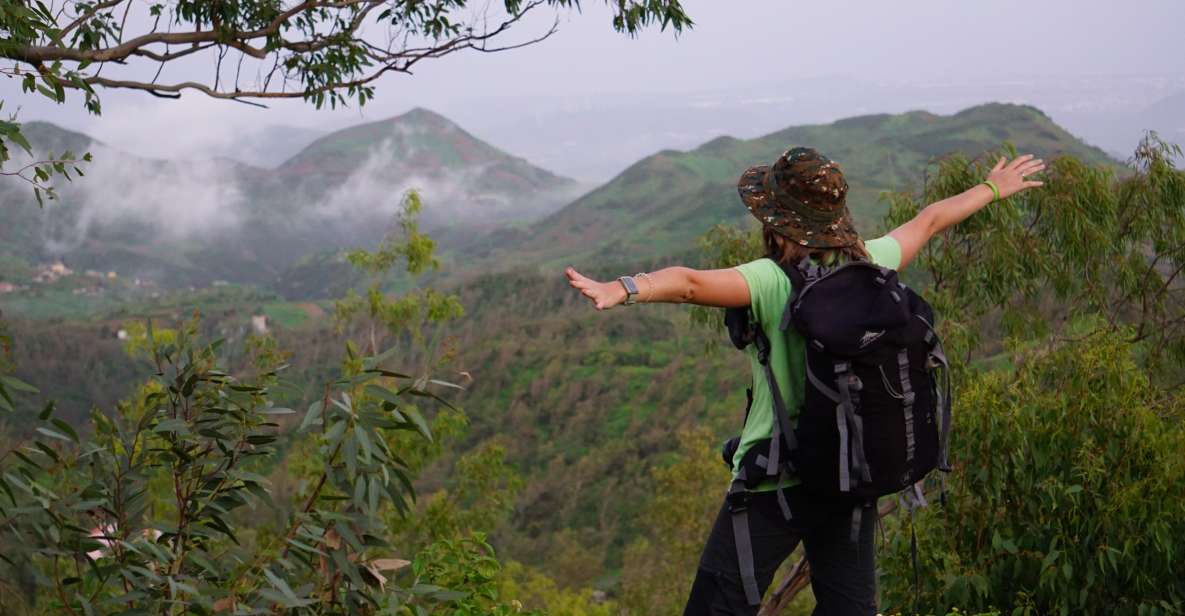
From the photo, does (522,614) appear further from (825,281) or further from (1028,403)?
(1028,403)

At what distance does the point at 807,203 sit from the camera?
219 centimetres

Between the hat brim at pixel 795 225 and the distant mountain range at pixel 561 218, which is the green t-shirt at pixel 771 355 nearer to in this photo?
the hat brim at pixel 795 225

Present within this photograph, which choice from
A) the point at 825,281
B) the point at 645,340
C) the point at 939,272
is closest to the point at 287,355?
the point at 825,281

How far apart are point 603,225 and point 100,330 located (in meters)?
67.7

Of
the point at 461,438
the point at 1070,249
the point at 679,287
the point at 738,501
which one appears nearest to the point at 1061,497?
the point at 738,501

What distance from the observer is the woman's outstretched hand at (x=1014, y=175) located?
2.87 m

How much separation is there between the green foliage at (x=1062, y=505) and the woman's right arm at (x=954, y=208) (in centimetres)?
169

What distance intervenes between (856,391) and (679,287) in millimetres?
375

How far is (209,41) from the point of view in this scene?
5445mm

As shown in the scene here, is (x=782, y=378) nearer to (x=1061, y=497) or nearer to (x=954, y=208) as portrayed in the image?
(x=954, y=208)

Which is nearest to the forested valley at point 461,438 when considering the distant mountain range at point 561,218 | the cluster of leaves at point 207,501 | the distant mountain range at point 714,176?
the cluster of leaves at point 207,501

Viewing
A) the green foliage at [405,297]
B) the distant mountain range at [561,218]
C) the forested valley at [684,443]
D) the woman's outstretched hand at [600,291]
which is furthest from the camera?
the distant mountain range at [561,218]

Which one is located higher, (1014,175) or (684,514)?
(1014,175)

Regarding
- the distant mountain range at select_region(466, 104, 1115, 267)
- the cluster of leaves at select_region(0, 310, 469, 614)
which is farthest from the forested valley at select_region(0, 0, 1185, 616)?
the distant mountain range at select_region(466, 104, 1115, 267)
